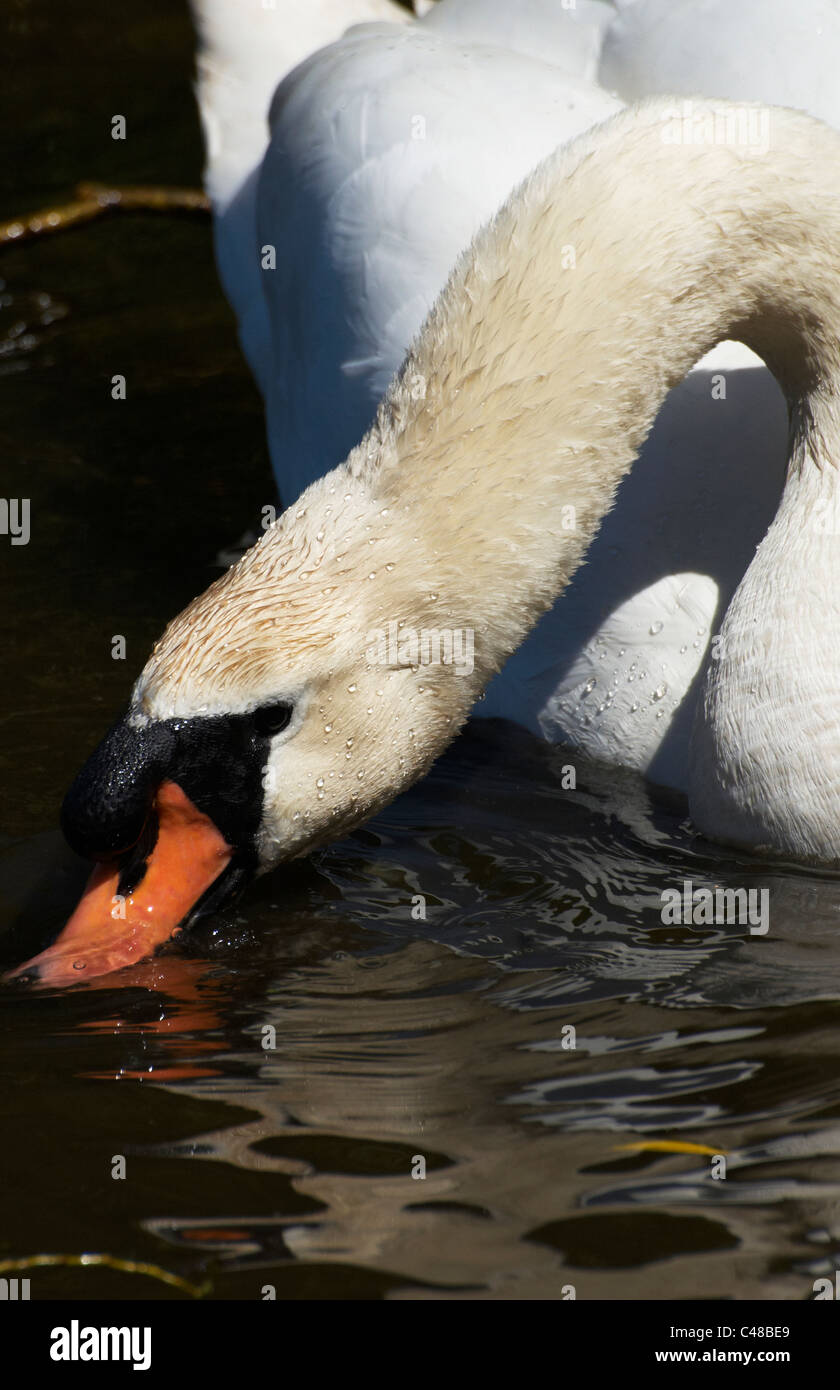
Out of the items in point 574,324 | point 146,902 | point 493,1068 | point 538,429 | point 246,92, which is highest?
point 246,92

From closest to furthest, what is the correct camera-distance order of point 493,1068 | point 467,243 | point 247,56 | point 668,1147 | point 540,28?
point 668,1147 → point 493,1068 → point 467,243 → point 540,28 → point 247,56

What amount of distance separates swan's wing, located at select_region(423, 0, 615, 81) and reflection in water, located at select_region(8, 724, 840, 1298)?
6.34 feet

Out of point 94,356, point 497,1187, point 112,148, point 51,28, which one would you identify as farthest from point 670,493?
point 51,28

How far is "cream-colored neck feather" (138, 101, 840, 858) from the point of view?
354 centimetres

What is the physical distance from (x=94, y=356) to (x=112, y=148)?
1.96 m

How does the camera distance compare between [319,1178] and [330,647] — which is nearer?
[319,1178]

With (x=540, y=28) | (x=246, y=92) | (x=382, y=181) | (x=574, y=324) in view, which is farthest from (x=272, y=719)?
(x=246, y=92)

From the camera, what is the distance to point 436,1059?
337cm

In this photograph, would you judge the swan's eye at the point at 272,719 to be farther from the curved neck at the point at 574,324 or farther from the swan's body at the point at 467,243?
the swan's body at the point at 467,243

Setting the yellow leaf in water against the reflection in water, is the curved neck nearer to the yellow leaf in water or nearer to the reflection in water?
the reflection in water

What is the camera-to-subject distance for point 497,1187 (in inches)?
117

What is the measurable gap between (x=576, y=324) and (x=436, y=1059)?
4.67ft

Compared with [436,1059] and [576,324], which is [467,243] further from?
[436,1059]
